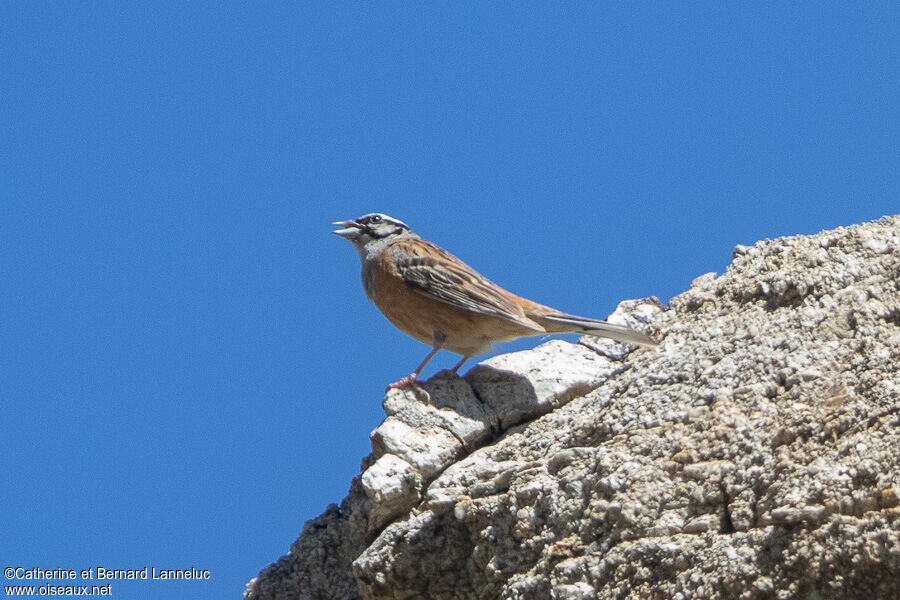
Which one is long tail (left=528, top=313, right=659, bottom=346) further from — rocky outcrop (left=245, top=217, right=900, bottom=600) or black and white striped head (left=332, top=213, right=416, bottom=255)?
black and white striped head (left=332, top=213, right=416, bottom=255)

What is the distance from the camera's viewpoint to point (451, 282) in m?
8.62

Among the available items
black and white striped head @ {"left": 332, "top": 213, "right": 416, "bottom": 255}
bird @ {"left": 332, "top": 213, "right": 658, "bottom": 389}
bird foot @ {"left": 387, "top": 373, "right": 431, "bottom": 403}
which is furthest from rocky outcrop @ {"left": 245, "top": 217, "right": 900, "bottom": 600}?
black and white striped head @ {"left": 332, "top": 213, "right": 416, "bottom": 255}

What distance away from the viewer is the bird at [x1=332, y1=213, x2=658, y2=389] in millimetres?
8508

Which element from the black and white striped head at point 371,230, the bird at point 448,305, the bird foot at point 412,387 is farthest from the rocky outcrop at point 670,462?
the black and white striped head at point 371,230

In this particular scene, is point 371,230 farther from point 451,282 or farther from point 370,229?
point 451,282

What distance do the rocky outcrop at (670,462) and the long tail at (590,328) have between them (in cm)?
11

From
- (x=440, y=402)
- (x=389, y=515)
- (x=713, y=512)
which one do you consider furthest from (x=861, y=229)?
(x=389, y=515)

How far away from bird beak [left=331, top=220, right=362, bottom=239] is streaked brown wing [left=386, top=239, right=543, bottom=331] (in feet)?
1.70

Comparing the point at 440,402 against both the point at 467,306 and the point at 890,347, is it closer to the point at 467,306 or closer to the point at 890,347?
the point at 467,306

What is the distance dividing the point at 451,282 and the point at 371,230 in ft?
3.68

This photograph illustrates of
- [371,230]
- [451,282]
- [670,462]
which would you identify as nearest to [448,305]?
[451,282]

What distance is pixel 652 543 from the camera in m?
5.46

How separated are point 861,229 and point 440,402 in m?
2.70

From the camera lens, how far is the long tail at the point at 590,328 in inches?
289
